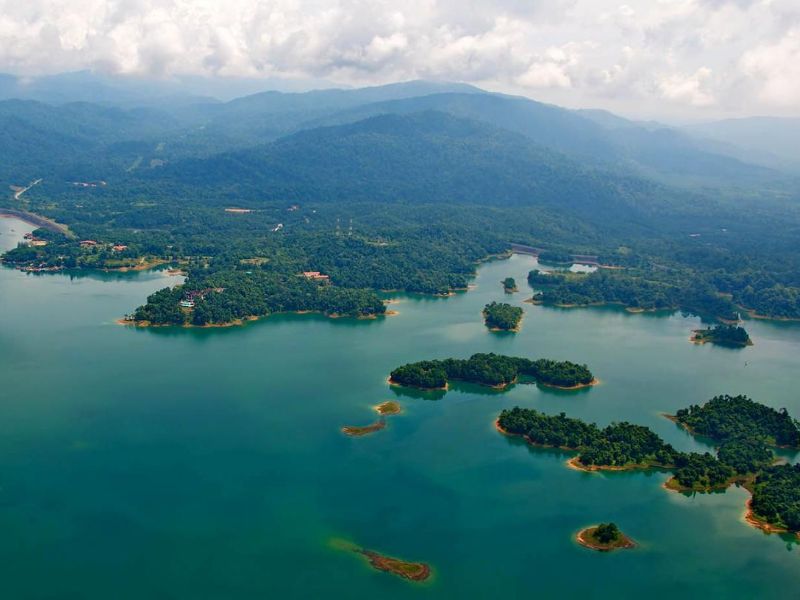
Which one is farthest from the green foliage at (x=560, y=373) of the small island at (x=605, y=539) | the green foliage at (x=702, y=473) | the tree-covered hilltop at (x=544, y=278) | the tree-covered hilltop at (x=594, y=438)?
the tree-covered hilltop at (x=544, y=278)

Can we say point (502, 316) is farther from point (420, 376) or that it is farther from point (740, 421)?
point (740, 421)

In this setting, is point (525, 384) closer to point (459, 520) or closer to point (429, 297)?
point (459, 520)

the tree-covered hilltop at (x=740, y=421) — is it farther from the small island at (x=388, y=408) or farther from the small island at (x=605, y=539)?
the small island at (x=388, y=408)

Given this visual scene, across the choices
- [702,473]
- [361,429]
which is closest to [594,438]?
[702,473]

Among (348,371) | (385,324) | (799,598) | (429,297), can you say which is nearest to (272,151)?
(429,297)

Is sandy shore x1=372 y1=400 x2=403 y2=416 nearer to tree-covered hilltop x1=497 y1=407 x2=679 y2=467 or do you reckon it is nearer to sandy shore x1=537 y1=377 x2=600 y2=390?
tree-covered hilltop x1=497 y1=407 x2=679 y2=467
